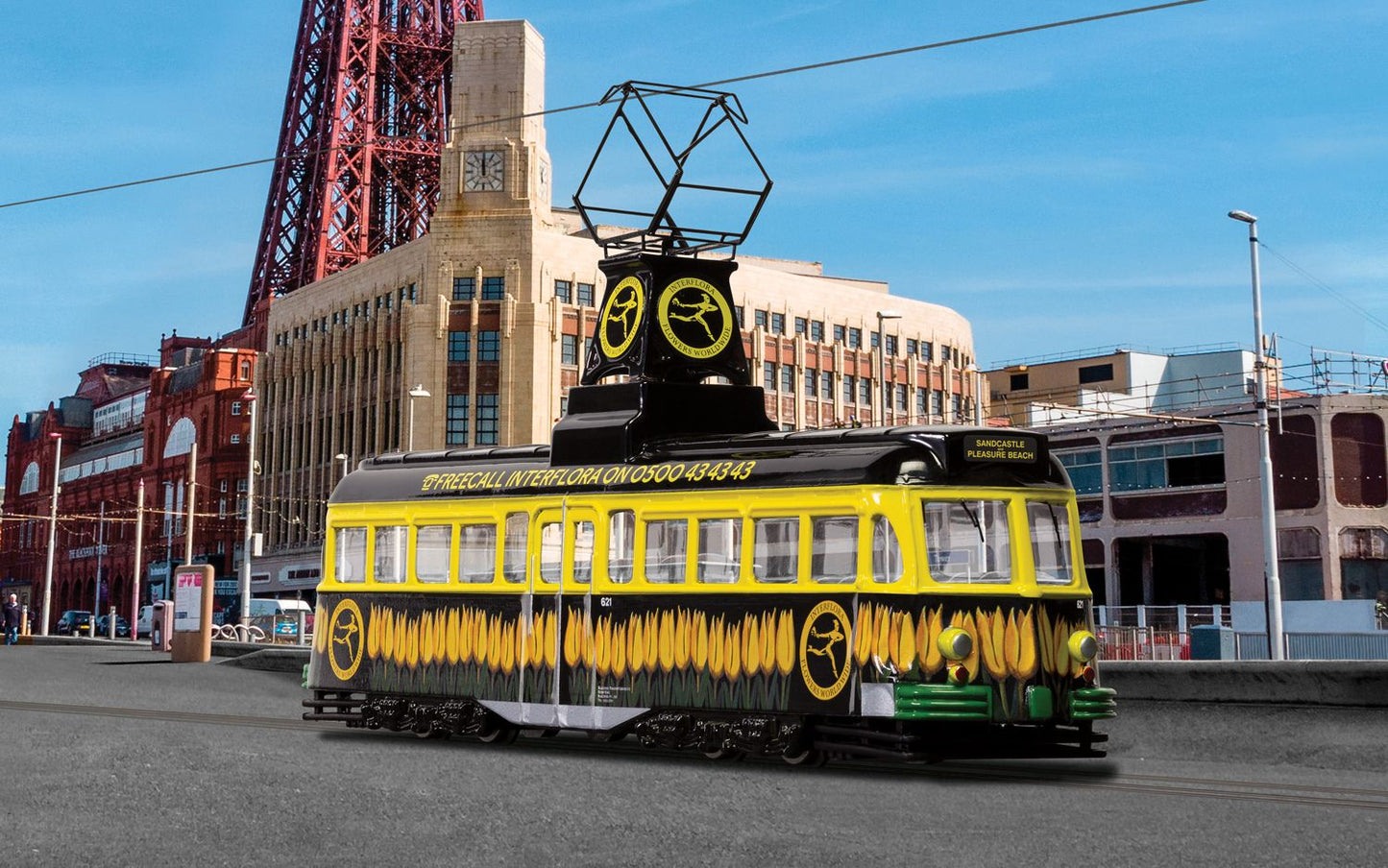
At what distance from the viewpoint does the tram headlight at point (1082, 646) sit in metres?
15.3

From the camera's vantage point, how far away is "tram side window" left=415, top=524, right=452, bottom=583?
18.7m

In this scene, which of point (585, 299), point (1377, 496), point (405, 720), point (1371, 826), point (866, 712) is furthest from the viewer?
point (585, 299)

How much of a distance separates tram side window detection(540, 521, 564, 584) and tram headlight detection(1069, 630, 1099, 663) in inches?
209

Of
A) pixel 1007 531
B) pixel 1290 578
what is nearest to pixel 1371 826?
pixel 1007 531

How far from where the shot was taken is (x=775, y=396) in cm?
8719

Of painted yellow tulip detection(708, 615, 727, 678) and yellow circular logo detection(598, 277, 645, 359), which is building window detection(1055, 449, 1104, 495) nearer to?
yellow circular logo detection(598, 277, 645, 359)

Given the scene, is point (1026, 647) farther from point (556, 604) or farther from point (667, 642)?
point (556, 604)

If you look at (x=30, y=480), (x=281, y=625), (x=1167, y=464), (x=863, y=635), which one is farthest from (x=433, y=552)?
(x=30, y=480)

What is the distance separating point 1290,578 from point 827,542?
4718 centimetres

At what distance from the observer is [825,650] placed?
15312 millimetres

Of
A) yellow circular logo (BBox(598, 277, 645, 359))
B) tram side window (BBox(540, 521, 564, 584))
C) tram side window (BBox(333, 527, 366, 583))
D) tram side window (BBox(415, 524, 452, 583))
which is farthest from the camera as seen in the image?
tram side window (BBox(333, 527, 366, 583))

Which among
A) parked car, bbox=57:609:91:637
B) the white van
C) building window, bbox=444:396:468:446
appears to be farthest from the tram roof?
parked car, bbox=57:609:91:637

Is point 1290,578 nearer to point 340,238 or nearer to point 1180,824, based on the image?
point 1180,824

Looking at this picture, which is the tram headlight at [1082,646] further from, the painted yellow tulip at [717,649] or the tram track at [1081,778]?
the painted yellow tulip at [717,649]
